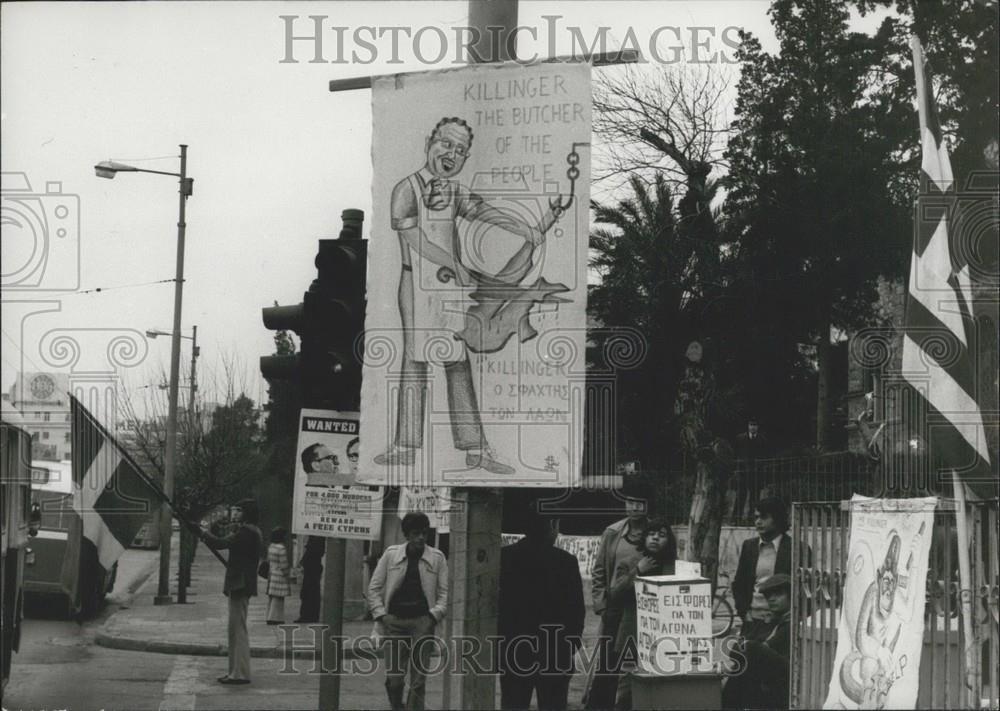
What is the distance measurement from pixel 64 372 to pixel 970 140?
10245 millimetres

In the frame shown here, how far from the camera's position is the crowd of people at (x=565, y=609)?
10.1 meters

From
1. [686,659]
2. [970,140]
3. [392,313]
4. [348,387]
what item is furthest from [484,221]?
[970,140]

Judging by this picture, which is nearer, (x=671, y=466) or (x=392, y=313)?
(x=392, y=313)

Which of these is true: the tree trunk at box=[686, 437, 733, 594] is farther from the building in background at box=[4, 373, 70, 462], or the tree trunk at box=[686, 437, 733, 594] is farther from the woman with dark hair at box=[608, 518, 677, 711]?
the building in background at box=[4, 373, 70, 462]

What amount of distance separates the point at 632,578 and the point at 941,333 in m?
4.50

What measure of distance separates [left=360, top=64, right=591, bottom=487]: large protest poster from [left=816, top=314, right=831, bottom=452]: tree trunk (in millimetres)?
11372

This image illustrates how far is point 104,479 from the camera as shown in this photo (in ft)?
30.9

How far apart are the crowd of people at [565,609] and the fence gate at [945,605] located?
2.25m

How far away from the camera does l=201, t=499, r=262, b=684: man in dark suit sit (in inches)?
505

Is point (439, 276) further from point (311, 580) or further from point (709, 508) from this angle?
point (311, 580)

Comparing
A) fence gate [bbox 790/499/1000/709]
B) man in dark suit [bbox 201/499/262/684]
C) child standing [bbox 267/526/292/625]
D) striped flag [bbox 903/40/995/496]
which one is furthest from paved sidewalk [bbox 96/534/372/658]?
striped flag [bbox 903/40/995/496]

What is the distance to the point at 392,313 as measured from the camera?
7.39m

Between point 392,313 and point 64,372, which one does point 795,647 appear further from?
point 64,372

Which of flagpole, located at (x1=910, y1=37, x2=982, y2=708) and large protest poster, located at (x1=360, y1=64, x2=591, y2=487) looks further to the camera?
large protest poster, located at (x1=360, y1=64, x2=591, y2=487)
